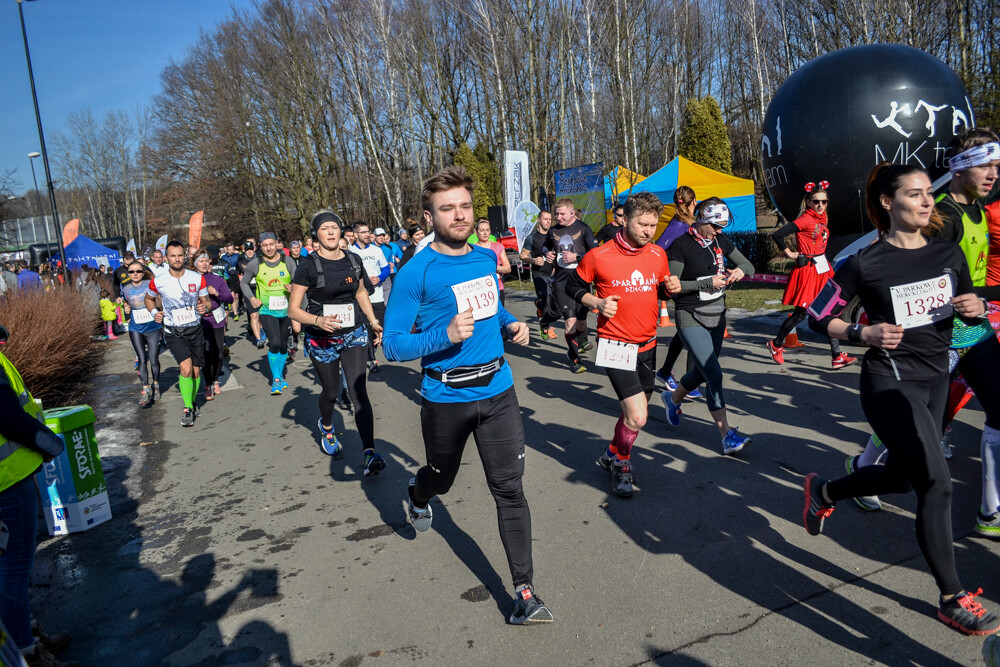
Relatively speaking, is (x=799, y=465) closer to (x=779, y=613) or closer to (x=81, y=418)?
(x=779, y=613)

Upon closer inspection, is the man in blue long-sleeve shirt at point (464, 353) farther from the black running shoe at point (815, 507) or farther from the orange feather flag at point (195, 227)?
the orange feather flag at point (195, 227)

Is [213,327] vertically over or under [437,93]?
under

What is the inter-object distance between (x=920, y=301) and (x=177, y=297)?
7.32m

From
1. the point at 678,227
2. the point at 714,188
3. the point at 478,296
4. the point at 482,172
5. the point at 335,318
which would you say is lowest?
the point at 335,318

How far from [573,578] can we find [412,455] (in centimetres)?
276

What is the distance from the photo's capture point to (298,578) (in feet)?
13.1

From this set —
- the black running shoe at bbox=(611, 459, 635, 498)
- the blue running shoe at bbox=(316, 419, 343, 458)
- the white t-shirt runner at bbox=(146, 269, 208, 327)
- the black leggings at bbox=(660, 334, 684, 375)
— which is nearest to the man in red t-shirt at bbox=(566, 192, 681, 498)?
the black running shoe at bbox=(611, 459, 635, 498)

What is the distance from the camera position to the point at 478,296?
3.34 m

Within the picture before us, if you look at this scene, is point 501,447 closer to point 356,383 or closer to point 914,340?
point 914,340

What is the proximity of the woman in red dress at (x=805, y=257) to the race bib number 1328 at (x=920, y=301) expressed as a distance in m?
5.07

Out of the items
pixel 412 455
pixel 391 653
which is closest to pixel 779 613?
pixel 391 653

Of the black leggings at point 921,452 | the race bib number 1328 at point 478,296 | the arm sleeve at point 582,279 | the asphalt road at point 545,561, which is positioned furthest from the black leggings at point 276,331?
the black leggings at point 921,452

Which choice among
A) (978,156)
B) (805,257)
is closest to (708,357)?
(978,156)

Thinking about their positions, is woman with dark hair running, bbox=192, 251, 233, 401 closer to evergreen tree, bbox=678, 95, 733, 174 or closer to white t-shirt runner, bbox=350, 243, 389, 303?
white t-shirt runner, bbox=350, 243, 389, 303
